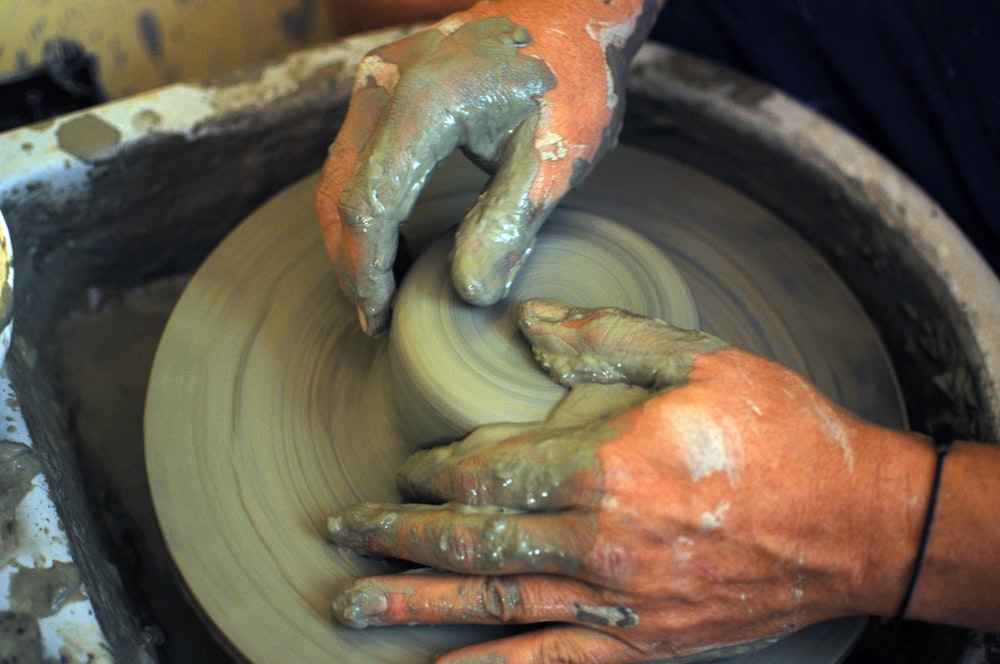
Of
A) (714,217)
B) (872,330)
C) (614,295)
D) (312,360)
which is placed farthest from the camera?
(714,217)

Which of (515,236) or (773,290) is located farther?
(773,290)

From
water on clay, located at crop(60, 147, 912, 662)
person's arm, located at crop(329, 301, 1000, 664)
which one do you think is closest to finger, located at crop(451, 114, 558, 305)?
person's arm, located at crop(329, 301, 1000, 664)

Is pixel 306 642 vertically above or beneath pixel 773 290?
beneath

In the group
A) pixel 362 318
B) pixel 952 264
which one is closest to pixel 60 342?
pixel 362 318

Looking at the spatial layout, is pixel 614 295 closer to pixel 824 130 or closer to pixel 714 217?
pixel 714 217

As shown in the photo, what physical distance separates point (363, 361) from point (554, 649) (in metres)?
0.51

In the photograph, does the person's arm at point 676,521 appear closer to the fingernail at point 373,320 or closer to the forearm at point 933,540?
the forearm at point 933,540

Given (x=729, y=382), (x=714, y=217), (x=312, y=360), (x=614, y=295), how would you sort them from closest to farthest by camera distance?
(x=729, y=382)
(x=614, y=295)
(x=312, y=360)
(x=714, y=217)

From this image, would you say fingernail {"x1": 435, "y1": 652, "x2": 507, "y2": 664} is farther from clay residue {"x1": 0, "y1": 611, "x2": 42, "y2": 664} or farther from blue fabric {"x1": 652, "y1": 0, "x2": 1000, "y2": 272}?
blue fabric {"x1": 652, "y1": 0, "x2": 1000, "y2": 272}

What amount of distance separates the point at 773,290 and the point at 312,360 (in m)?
0.73

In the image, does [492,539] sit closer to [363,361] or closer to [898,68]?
[363,361]

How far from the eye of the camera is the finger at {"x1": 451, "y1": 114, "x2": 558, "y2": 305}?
1096 millimetres

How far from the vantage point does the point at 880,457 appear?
1.07 metres

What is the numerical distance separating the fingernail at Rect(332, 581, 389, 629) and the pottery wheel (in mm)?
38
